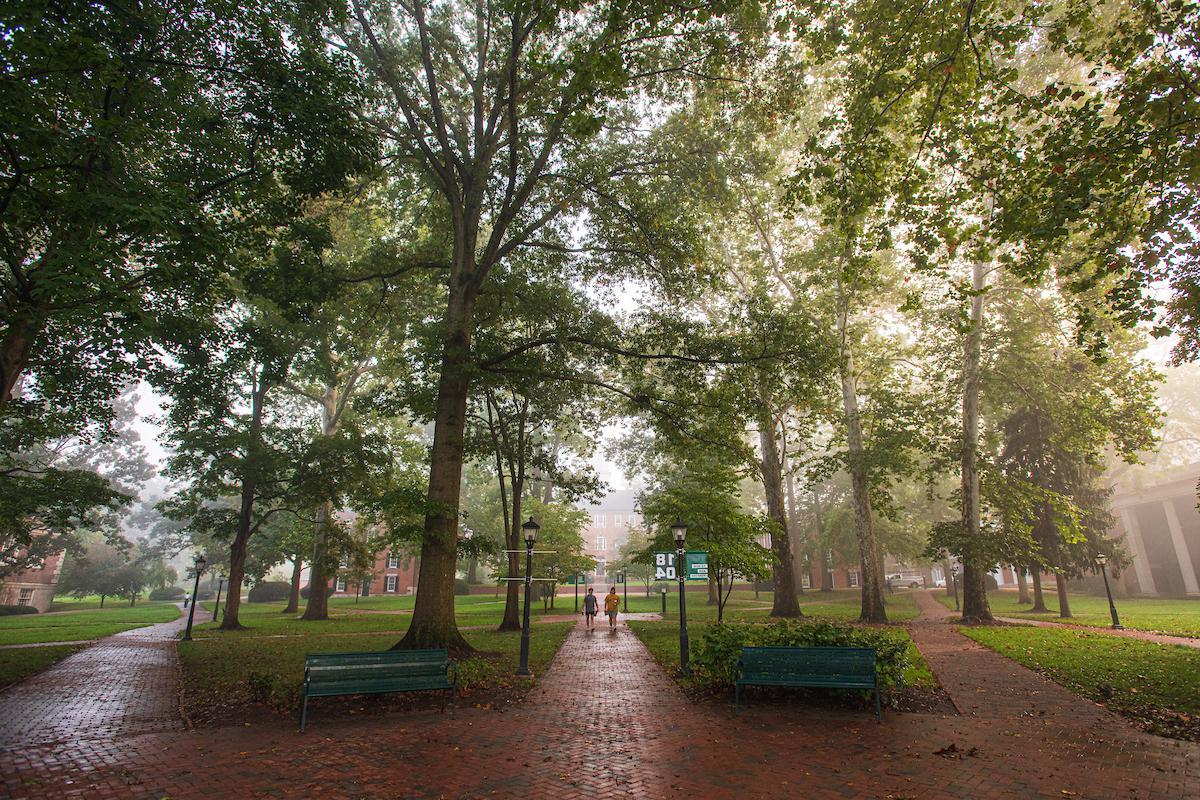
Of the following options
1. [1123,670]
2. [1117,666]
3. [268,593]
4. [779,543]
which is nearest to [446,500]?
[1123,670]

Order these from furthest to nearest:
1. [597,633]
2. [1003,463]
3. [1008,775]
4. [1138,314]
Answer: [1003,463] → [597,633] → [1138,314] → [1008,775]

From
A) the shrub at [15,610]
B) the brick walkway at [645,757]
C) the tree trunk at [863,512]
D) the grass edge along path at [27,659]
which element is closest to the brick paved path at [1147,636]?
the tree trunk at [863,512]

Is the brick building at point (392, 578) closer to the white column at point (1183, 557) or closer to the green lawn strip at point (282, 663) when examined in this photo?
the green lawn strip at point (282, 663)

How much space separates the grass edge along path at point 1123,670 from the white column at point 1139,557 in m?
32.9

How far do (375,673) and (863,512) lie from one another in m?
19.3

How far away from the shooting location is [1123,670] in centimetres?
1028

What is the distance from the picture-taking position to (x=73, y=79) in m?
7.38

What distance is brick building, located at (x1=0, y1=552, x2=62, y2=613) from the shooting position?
1656 inches

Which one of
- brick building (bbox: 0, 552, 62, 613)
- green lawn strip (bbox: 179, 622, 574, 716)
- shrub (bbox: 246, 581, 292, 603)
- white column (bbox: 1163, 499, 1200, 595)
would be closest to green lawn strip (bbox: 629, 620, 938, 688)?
green lawn strip (bbox: 179, 622, 574, 716)

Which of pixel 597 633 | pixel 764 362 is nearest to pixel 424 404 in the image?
pixel 764 362

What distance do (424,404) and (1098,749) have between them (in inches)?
551

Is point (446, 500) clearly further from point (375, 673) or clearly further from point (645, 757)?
point (645, 757)

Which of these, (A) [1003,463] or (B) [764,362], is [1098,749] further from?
(A) [1003,463]

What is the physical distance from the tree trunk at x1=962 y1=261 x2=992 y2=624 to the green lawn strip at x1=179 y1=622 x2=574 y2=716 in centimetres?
1469
